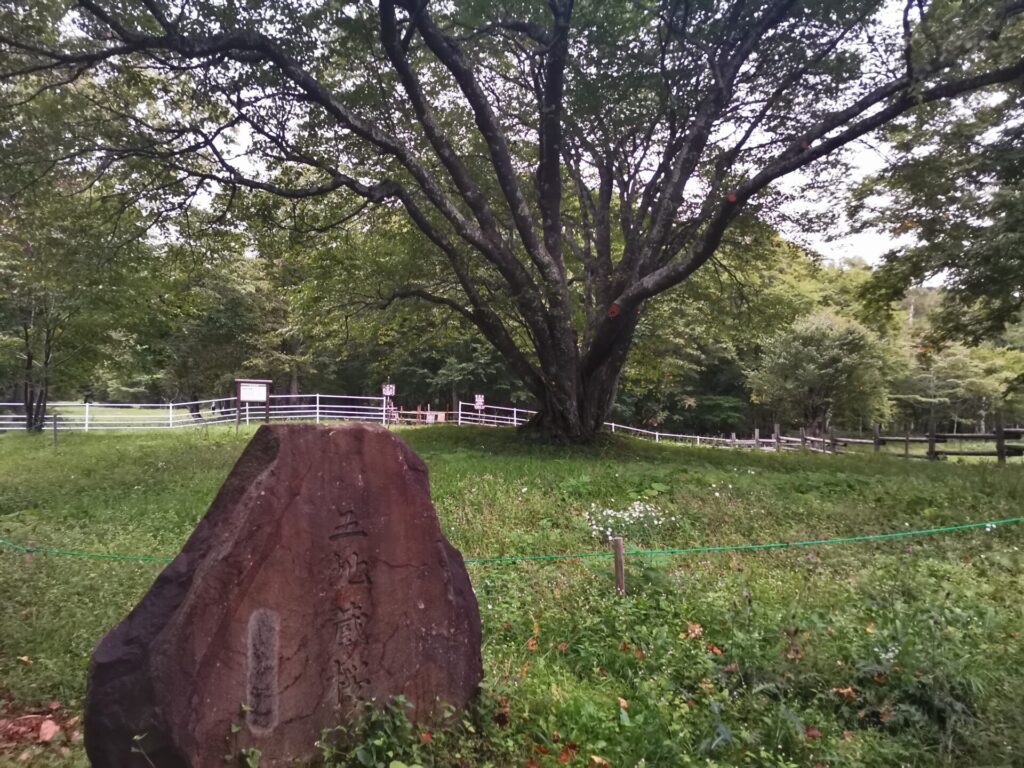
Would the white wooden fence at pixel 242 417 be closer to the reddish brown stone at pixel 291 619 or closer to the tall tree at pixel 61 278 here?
the tall tree at pixel 61 278

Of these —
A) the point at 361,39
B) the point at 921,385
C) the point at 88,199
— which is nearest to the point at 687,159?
the point at 361,39

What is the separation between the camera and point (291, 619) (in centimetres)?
313

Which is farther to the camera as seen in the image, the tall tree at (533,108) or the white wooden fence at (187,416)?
the white wooden fence at (187,416)

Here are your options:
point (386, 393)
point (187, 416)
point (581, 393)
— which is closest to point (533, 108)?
point (581, 393)

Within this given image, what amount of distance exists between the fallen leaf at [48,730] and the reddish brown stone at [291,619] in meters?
0.90

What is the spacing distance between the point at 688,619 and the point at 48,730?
4.11 m

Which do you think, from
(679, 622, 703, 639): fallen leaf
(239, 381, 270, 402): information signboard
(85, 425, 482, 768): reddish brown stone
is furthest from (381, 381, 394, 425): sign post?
(85, 425, 482, 768): reddish brown stone

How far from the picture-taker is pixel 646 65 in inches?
466

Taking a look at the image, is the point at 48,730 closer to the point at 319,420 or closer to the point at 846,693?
the point at 846,693

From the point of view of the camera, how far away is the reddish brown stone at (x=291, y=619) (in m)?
2.80

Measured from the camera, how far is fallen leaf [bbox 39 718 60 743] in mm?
3441

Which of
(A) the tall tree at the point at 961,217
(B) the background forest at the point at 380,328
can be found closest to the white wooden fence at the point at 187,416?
(B) the background forest at the point at 380,328

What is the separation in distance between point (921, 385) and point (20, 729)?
41044 mm

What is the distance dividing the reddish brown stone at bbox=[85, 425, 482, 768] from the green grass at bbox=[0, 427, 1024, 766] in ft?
1.00
